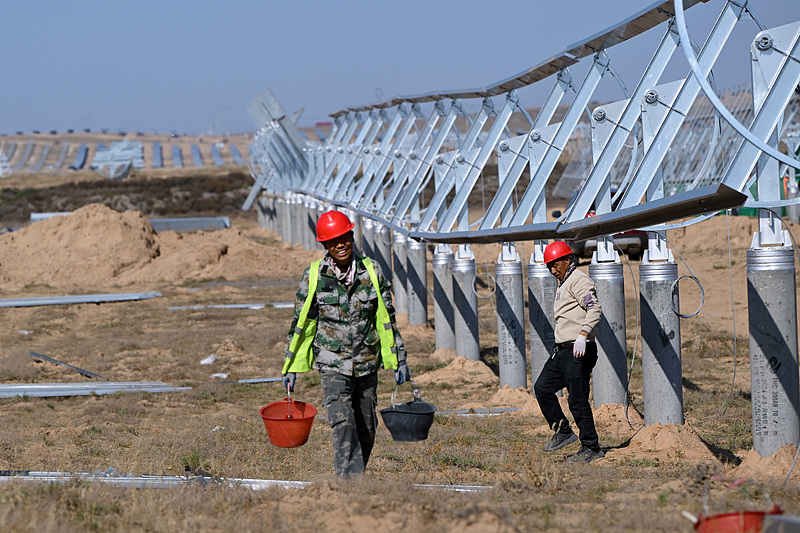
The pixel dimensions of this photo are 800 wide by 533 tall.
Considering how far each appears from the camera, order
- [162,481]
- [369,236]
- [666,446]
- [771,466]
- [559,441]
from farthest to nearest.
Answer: [369,236], [559,441], [666,446], [771,466], [162,481]

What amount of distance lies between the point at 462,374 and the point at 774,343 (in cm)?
617

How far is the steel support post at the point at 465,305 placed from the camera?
12.5 m

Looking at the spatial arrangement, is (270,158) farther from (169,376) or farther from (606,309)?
(606,309)

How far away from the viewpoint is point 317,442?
8.31 metres

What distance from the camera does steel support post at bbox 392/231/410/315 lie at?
17.3 m

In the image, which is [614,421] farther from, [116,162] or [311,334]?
[116,162]

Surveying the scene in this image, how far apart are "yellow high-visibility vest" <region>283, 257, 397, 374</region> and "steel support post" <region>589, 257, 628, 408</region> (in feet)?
11.0

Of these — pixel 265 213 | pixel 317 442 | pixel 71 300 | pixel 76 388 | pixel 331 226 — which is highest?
pixel 265 213

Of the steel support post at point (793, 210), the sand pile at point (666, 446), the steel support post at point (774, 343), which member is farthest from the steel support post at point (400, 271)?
the steel support post at point (793, 210)

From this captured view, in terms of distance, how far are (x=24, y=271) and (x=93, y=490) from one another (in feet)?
80.8

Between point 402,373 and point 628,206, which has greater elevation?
point 628,206

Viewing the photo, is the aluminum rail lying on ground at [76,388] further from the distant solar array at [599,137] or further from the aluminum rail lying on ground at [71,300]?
the aluminum rail lying on ground at [71,300]

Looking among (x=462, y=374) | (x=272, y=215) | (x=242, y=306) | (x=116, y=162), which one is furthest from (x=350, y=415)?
(x=116, y=162)

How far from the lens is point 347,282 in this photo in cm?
589
